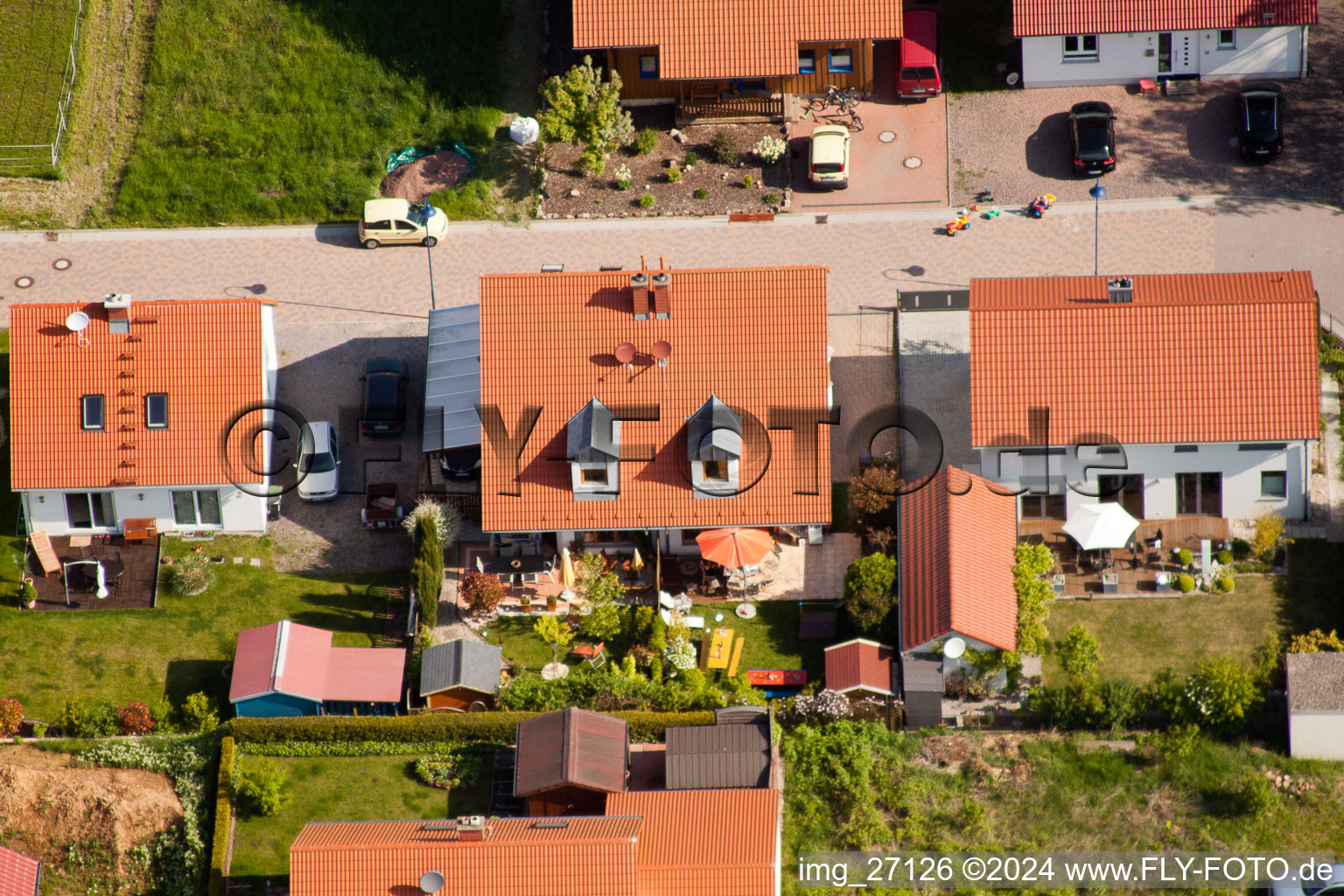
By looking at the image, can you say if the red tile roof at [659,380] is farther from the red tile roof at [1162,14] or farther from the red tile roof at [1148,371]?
the red tile roof at [1162,14]

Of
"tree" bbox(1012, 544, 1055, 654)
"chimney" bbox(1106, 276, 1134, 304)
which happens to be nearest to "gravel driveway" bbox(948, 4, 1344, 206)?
"chimney" bbox(1106, 276, 1134, 304)

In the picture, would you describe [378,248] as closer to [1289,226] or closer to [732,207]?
[732,207]

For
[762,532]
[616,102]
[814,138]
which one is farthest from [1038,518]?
[616,102]

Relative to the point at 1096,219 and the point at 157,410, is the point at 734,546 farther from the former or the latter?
the point at 1096,219

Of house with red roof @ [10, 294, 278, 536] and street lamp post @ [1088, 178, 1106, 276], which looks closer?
house with red roof @ [10, 294, 278, 536]

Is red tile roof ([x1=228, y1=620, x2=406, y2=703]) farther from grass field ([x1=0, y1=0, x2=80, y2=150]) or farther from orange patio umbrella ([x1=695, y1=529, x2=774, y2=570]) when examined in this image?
grass field ([x1=0, y1=0, x2=80, y2=150])
